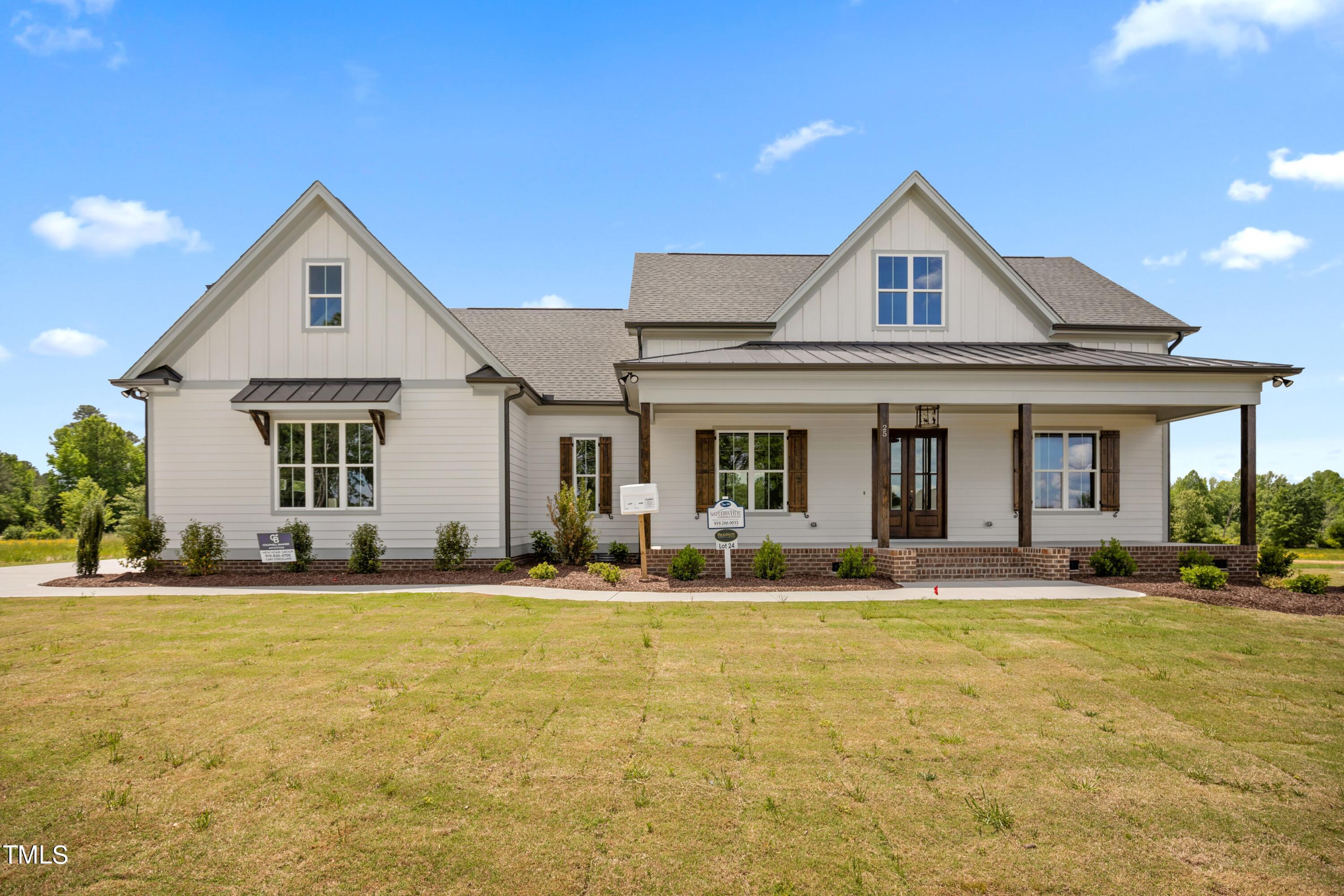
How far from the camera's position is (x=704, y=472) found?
1614 centimetres

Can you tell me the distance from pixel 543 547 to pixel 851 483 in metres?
7.04

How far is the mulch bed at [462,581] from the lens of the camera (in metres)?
12.3

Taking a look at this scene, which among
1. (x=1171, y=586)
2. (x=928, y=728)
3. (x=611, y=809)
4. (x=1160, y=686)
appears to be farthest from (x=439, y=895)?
(x=1171, y=586)

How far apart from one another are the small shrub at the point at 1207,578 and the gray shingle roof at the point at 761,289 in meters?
6.44

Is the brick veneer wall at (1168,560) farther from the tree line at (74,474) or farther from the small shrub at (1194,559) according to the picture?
the tree line at (74,474)

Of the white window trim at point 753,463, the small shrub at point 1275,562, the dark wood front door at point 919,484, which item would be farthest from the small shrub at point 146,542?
the small shrub at point 1275,562

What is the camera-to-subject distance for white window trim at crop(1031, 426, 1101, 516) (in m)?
16.6

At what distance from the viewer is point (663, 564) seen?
13.8 meters

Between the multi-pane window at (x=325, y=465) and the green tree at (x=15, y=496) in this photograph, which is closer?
the multi-pane window at (x=325, y=465)

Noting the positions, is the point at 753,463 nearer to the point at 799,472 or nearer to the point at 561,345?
the point at 799,472

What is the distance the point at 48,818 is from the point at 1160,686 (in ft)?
25.9

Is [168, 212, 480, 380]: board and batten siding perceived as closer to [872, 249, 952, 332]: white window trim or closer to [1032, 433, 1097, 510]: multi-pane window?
[872, 249, 952, 332]: white window trim

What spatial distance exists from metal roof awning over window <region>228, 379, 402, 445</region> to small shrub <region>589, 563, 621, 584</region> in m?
5.07

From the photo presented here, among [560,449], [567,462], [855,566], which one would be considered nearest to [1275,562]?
[855,566]
